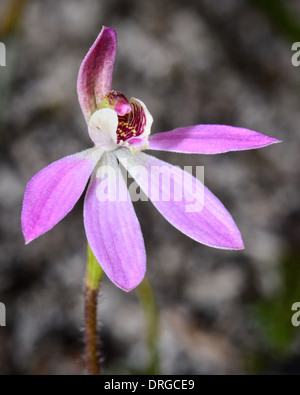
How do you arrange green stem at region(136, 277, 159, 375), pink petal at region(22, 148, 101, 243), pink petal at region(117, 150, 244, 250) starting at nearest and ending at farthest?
1. pink petal at region(22, 148, 101, 243)
2. pink petal at region(117, 150, 244, 250)
3. green stem at region(136, 277, 159, 375)

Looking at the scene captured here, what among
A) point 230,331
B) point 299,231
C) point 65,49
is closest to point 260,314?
point 230,331

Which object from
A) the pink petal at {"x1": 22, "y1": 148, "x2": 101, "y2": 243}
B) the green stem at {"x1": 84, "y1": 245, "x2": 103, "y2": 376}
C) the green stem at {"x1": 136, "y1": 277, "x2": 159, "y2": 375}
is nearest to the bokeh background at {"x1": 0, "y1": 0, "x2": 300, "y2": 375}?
the green stem at {"x1": 136, "y1": 277, "x2": 159, "y2": 375}

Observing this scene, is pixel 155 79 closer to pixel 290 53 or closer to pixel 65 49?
pixel 65 49
